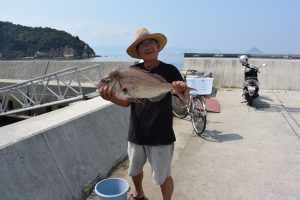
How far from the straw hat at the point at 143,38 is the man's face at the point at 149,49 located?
48mm

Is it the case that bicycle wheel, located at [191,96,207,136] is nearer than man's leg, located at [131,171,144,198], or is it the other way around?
man's leg, located at [131,171,144,198]

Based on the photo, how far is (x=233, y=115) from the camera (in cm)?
991

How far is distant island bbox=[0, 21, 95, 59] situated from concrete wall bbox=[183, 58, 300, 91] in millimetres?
69689

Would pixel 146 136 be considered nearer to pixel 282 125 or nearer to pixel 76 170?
pixel 76 170

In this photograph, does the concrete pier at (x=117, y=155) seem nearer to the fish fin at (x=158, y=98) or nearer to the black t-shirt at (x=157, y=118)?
the black t-shirt at (x=157, y=118)

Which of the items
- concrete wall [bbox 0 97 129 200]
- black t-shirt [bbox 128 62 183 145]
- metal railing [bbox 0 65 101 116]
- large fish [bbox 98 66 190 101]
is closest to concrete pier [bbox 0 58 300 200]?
concrete wall [bbox 0 97 129 200]

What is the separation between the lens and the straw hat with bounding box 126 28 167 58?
372 centimetres

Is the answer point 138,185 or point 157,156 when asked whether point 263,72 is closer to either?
point 138,185

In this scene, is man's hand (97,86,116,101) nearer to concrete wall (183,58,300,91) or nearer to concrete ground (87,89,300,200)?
concrete ground (87,89,300,200)

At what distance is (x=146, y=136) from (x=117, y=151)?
2.11 meters

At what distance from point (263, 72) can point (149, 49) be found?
11.8m

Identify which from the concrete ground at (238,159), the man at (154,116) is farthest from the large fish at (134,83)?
the concrete ground at (238,159)

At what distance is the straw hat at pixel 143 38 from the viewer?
3.72 metres

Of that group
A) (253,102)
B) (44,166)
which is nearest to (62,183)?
(44,166)
